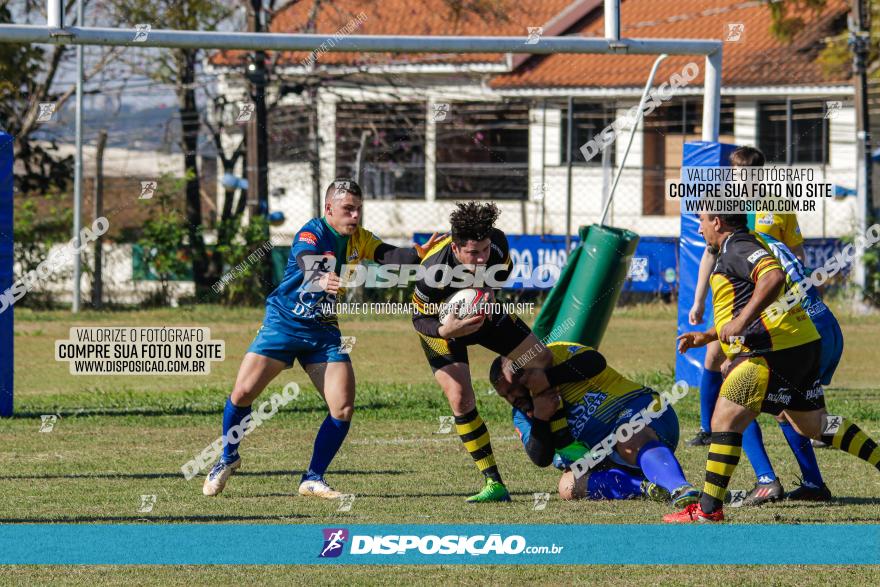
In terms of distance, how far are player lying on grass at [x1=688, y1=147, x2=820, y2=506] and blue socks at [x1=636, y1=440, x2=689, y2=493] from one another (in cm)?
54

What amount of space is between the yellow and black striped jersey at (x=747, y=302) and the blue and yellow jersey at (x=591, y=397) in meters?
0.94

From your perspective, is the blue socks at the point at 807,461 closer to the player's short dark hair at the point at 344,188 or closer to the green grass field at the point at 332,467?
the green grass field at the point at 332,467

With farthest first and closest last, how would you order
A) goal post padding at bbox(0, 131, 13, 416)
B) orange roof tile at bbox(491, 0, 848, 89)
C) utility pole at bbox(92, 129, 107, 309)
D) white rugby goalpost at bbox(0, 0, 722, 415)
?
orange roof tile at bbox(491, 0, 848, 89) → utility pole at bbox(92, 129, 107, 309) → goal post padding at bbox(0, 131, 13, 416) → white rugby goalpost at bbox(0, 0, 722, 415)

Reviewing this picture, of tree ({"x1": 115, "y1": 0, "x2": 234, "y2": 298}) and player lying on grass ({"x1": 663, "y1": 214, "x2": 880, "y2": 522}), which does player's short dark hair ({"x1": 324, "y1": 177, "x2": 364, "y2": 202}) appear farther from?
tree ({"x1": 115, "y1": 0, "x2": 234, "y2": 298})

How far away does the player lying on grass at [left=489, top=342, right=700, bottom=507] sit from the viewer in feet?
25.9

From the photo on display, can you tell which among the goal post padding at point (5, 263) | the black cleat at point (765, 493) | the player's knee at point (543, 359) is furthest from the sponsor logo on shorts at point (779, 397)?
the goal post padding at point (5, 263)

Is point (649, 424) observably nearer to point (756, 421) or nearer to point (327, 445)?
point (756, 421)

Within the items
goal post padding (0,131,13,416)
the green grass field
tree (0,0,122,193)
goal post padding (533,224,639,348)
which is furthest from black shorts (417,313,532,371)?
tree (0,0,122,193)

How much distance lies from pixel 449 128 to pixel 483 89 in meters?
2.82

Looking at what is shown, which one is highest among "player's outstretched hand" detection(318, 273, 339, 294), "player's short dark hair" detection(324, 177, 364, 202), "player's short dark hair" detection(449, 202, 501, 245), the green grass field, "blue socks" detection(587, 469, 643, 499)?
"player's short dark hair" detection(324, 177, 364, 202)

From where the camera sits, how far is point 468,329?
25.4 ft

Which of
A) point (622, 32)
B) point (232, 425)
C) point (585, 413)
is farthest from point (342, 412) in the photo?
point (622, 32)

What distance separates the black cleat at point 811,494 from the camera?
796cm

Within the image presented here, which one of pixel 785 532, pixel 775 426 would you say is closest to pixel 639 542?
pixel 785 532
